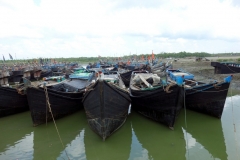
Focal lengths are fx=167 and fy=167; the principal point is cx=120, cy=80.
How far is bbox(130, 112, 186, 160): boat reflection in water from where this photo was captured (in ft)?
21.7

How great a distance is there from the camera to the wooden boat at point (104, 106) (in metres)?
7.29

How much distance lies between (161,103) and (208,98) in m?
3.00

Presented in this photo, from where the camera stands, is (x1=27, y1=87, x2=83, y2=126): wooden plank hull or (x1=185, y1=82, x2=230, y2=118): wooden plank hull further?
(x1=185, y1=82, x2=230, y2=118): wooden plank hull

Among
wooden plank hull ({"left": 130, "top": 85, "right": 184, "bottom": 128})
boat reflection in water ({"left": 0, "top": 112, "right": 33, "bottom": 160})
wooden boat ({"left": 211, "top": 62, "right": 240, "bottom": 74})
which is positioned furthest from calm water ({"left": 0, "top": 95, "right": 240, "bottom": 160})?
wooden boat ({"left": 211, "top": 62, "right": 240, "bottom": 74})

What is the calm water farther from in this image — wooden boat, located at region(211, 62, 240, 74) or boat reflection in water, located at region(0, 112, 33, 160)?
wooden boat, located at region(211, 62, 240, 74)

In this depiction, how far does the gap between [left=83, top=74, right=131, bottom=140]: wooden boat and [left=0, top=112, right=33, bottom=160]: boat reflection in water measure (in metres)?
2.96

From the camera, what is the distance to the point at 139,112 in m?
10.5

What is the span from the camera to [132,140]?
780 centimetres

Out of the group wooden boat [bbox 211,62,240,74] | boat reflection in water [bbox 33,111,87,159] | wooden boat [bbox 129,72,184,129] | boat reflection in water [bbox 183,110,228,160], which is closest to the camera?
boat reflection in water [bbox 183,110,228,160]

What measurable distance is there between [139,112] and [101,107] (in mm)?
3899

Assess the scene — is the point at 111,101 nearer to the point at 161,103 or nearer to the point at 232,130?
the point at 161,103

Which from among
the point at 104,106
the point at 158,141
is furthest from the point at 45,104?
the point at 158,141

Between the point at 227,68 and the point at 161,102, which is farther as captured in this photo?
the point at 227,68

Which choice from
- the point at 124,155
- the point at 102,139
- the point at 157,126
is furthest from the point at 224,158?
the point at 102,139
